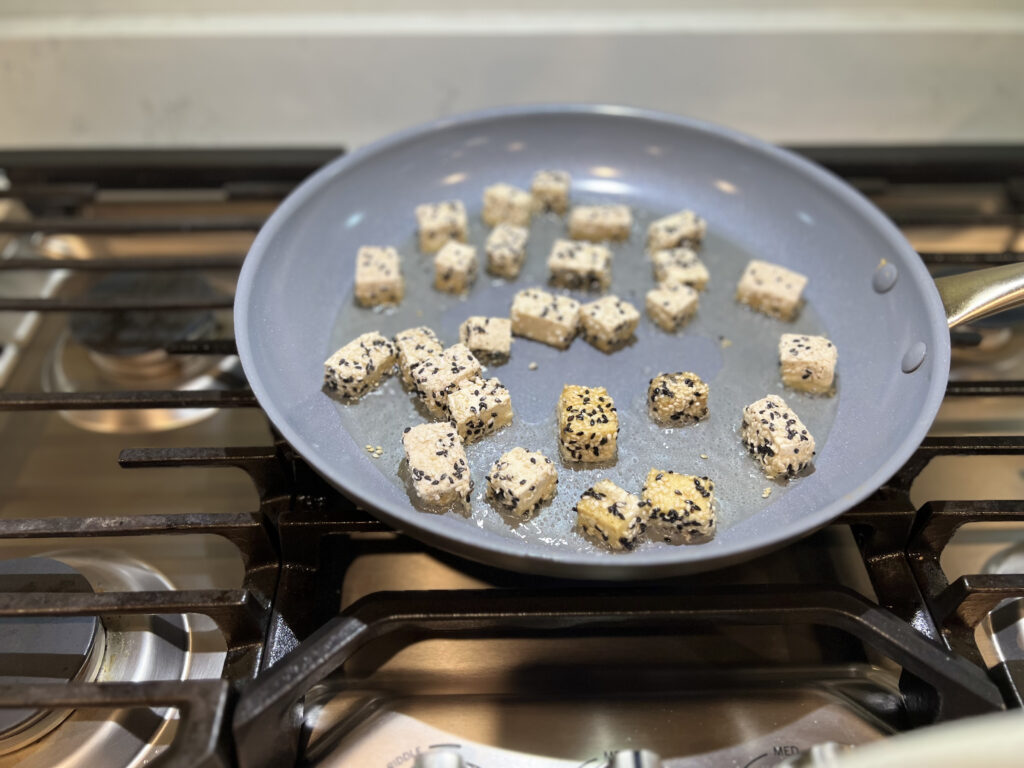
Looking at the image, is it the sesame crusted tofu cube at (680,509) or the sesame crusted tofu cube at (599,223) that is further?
the sesame crusted tofu cube at (599,223)

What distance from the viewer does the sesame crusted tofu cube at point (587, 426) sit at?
41.6 inches

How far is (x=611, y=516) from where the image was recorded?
0.96m

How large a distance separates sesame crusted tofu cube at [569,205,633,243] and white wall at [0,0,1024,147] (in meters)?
0.38

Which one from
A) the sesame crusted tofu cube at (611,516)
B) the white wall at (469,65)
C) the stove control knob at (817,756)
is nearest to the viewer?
the stove control knob at (817,756)

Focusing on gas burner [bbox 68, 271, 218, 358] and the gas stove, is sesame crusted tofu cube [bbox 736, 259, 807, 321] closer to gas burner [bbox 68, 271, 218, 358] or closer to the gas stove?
the gas stove

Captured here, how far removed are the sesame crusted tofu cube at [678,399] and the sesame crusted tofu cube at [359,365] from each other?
0.40m

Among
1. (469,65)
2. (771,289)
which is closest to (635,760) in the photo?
(771,289)

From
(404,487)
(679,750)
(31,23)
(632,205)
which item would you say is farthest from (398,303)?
(31,23)

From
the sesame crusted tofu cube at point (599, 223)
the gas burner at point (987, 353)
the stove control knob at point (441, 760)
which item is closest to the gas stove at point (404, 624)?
the stove control knob at point (441, 760)

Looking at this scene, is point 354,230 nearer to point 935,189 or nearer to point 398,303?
point 398,303

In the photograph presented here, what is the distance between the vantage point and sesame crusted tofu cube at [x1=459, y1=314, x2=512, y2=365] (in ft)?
3.97

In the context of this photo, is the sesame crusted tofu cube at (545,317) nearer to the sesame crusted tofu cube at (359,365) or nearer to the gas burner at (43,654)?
the sesame crusted tofu cube at (359,365)

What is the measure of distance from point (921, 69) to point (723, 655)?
1.32 metres

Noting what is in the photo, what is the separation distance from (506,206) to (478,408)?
49cm
